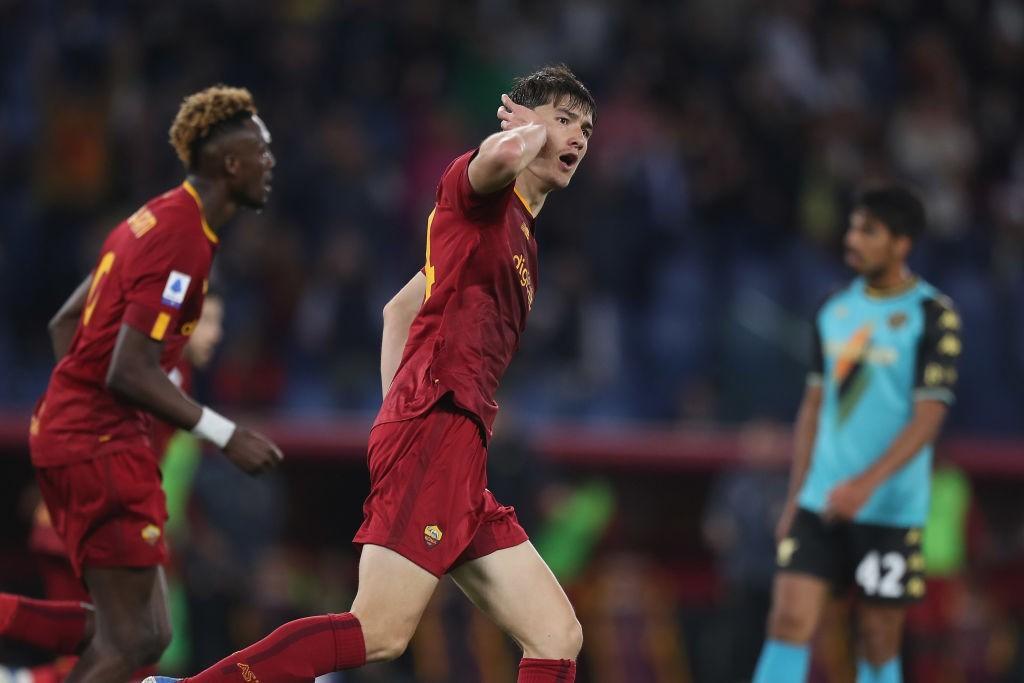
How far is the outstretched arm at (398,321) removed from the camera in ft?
16.6

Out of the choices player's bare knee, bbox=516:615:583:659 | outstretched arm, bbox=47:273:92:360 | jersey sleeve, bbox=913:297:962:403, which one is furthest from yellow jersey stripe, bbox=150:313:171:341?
jersey sleeve, bbox=913:297:962:403

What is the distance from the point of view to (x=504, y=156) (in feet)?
14.2

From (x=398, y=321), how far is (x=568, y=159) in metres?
0.78

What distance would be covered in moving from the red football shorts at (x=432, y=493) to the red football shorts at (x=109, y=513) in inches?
45.1

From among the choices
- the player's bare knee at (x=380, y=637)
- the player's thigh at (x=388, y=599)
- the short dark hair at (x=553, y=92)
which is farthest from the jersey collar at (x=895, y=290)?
the player's bare knee at (x=380, y=637)

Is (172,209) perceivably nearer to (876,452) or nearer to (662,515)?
(876,452)

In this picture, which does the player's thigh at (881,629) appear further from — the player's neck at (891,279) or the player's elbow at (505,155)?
the player's elbow at (505,155)

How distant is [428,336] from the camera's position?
4793 millimetres

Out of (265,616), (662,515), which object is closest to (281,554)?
(265,616)

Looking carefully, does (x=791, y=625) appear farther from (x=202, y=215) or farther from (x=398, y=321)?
(x=202, y=215)

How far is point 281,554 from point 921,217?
5.82 meters

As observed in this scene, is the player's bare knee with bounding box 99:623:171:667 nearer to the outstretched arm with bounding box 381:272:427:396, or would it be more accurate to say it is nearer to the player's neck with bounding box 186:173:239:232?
the outstretched arm with bounding box 381:272:427:396

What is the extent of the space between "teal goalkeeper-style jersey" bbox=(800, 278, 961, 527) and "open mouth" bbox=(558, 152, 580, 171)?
7.73 feet

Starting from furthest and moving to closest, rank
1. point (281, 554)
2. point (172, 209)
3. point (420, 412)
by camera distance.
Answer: point (281, 554)
point (172, 209)
point (420, 412)
